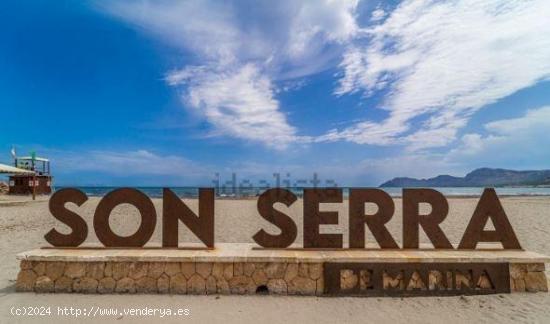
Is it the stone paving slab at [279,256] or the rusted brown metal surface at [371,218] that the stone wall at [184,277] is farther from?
the rusted brown metal surface at [371,218]

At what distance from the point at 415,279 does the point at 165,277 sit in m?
3.88

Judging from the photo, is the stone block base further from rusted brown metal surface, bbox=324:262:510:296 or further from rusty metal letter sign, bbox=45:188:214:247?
rusty metal letter sign, bbox=45:188:214:247

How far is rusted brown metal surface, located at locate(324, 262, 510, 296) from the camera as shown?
16.1 feet

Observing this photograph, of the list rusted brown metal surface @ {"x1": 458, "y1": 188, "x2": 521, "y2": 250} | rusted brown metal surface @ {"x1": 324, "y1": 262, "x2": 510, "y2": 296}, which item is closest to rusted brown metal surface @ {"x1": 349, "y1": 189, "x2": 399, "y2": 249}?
rusted brown metal surface @ {"x1": 324, "y1": 262, "x2": 510, "y2": 296}

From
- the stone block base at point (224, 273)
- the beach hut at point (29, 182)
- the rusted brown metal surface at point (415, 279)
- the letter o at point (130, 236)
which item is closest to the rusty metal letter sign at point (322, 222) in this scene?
the letter o at point (130, 236)

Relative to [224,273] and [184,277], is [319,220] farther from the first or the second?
[184,277]

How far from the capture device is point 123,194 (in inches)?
223

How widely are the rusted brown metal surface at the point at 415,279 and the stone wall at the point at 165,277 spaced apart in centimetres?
36

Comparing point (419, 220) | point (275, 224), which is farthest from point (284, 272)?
point (419, 220)

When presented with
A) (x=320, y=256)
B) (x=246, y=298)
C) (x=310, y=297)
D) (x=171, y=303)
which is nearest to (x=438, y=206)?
(x=320, y=256)

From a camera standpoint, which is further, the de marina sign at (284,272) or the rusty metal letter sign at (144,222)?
the rusty metal letter sign at (144,222)

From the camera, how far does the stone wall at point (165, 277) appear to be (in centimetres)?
496

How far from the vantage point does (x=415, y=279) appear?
495 cm

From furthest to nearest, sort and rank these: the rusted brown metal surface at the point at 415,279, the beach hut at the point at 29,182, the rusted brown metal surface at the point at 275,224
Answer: the beach hut at the point at 29,182 → the rusted brown metal surface at the point at 275,224 → the rusted brown metal surface at the point at 415,279
